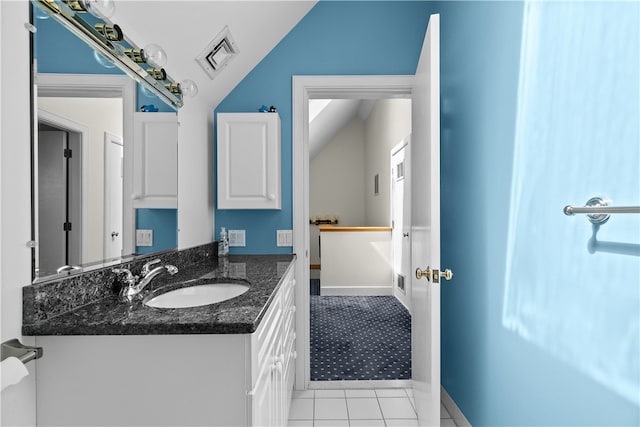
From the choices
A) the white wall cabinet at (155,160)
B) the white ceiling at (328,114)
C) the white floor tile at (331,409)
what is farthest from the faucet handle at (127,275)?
the white ceiling at (328,114)

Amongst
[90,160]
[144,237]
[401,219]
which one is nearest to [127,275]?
[144,237]

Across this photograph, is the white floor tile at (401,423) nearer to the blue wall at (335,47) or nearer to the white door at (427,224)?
the white door at (427,224)

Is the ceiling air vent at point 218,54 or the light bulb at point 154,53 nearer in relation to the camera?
the light bulb at point 154,53

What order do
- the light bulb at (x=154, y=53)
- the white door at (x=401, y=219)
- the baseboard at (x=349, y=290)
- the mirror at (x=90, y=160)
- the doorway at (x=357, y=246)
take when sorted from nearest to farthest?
the mirror at (x=90, y=160) < the light bulb at (x=154, y=53) < the doorway at (x=357, y=246) < the white door at (x=401, y=219) < the baseboard at (x=349, y=290)

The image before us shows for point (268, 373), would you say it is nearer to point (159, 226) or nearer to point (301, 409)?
point (159, 226)

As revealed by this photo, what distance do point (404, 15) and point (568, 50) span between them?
1.42m

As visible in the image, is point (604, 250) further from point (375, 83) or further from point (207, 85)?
point (207, 85)

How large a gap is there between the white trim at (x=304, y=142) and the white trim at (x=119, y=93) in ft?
3.41

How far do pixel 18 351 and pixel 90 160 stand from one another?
57cm

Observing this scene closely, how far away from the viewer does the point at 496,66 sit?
144 cm

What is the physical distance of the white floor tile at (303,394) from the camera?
6.81 feet

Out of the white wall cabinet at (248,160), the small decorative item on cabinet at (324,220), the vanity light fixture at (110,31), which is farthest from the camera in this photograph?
the small decorative item on cabinet at (324,220)

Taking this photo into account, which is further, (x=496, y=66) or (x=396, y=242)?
(x=396, y=242)

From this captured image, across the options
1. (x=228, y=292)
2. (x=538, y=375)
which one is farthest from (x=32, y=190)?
A: (x=538, y=375)
